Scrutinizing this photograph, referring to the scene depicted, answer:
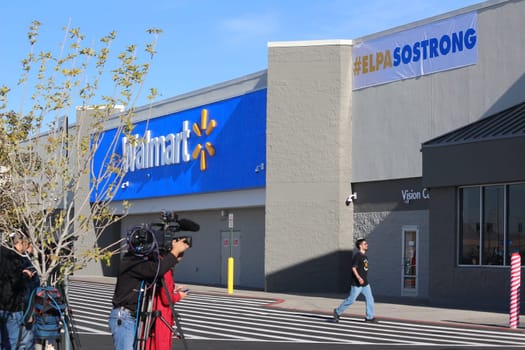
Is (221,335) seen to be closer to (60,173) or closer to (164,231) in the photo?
(60,173)

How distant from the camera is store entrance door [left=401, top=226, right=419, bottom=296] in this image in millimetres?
32406

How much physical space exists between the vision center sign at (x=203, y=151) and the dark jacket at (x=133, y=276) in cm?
2568

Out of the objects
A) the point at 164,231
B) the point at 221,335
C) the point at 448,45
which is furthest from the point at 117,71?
the point at 448,45

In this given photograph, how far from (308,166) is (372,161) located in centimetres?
252

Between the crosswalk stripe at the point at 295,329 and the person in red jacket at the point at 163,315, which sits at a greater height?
the person in red jacket at the point at 163,315

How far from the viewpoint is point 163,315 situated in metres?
9.55

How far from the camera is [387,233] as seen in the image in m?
33.7

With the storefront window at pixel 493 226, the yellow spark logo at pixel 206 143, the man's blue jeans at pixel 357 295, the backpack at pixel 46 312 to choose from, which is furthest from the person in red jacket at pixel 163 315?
the yellow spark logo at pixel 206 143

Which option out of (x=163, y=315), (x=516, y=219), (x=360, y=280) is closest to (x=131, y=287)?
(x=163, y=315)

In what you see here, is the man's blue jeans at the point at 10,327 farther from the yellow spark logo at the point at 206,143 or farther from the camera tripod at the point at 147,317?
the yellow spark logo at the point at 206,143

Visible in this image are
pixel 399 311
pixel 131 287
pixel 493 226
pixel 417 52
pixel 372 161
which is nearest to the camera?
pixel 131 287

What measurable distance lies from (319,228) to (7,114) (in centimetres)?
2227

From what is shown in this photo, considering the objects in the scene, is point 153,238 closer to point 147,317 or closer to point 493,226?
point 147,317

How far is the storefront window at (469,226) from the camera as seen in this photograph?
2859 cm
